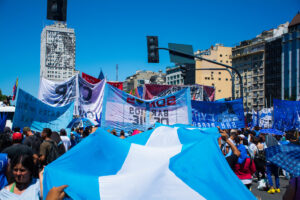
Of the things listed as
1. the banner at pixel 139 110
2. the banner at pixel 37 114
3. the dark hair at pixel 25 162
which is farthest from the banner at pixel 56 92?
the dark hair at pixel 25 162

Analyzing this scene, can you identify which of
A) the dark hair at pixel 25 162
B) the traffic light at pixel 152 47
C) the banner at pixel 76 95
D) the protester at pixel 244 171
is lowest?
the protester at pixel 244 171

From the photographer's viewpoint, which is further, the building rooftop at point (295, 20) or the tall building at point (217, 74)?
the tall building at point (217, 74)

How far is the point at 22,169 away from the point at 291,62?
279ft

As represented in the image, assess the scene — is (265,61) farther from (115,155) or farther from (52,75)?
(52,75)

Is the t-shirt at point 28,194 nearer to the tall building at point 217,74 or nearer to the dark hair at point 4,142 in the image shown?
the dark hair at point 4,142

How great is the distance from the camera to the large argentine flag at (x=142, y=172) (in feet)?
10.2

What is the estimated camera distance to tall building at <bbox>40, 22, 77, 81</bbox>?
150750 mm

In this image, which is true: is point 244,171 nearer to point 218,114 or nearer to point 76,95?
point 218,114

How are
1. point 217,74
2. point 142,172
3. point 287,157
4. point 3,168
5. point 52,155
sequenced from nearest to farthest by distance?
point 287,157
point 142,172
point 3,168
point 52,155
point 217,74

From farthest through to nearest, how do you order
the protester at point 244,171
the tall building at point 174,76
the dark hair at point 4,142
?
the tall building at point 174,76, the protester at point 244,171, the dark hair at point 4,142

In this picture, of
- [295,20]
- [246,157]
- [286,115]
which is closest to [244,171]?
[246,157]

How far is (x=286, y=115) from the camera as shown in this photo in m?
15.6

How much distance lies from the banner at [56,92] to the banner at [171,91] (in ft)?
20.0

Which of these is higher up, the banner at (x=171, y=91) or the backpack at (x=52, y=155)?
the banner at (x=171, y=91)
